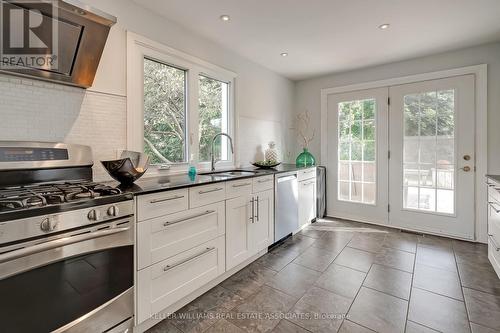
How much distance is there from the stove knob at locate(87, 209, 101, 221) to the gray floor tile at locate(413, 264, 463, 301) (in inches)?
96.3

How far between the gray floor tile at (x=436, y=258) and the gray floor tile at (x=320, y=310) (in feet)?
3.97

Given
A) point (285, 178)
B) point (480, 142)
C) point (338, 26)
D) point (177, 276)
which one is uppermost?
point (338, 26)

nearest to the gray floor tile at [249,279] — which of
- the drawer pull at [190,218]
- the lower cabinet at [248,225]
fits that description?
the lower cabinet at [248,225]

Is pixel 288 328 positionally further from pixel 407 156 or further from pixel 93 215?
pixel 407 156

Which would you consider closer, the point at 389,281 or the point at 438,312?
the point at 438,312

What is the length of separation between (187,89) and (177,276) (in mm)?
1808

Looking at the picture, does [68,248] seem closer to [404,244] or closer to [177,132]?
[177,132]

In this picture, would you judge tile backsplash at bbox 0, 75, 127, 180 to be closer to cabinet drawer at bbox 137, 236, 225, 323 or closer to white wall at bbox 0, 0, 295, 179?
white wall at bbox 0, 0, 295, 179

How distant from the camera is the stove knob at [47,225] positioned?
3.48 ft

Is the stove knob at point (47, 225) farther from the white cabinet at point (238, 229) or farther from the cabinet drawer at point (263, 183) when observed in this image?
the cabinet drawer at point (263, 183)

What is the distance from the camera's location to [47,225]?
107 centimetres

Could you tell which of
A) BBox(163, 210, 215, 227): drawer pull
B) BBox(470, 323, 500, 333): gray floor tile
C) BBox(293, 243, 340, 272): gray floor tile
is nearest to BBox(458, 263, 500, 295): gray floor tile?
BBox(470, 323, 500, 333): gray floor tile

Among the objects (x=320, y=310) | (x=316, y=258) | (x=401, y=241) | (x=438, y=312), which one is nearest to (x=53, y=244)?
(x=320, y=310)

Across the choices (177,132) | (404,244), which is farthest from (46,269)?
(404,244)
